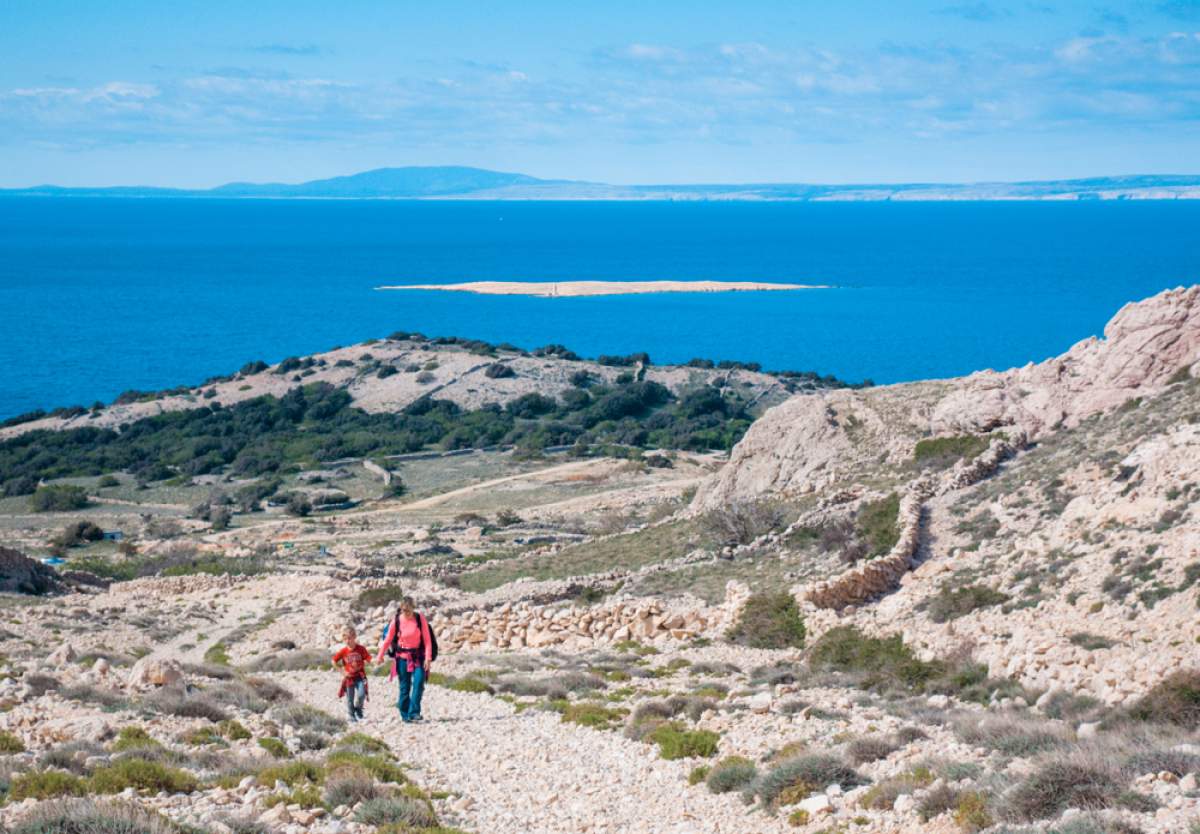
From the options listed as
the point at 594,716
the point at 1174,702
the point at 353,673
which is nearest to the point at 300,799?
the point at 353,673

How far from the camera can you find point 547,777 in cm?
1149

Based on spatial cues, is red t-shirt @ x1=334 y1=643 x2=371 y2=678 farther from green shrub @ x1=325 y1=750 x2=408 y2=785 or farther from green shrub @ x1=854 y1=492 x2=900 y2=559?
green shrub @ x1=854 y1=492 x2=900 y2=559

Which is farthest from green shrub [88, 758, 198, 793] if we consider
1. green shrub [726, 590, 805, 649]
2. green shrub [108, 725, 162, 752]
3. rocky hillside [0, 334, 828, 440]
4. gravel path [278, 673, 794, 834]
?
rocky hillside [0, 334, 828, 440]

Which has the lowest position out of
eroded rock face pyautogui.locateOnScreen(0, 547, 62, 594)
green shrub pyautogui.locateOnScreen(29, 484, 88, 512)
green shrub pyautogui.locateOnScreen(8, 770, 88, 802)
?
green shrub pyautogui.locateOnScreen(29, 484, 88, 512)

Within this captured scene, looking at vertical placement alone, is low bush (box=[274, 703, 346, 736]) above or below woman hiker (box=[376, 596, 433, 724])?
below

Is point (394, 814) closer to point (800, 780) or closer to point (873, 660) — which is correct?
point (800, 780)

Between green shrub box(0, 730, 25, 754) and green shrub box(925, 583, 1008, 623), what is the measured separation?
1110 cm

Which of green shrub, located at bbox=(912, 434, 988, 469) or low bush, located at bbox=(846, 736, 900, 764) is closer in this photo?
low bush, located at bbox=(846, 736, 900, 764)

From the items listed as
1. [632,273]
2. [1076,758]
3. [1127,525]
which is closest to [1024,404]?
[1127,525]

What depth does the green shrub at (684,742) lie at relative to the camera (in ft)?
39.1

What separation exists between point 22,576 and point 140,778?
21.2 m

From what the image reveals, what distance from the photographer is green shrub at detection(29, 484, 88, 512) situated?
155 feet

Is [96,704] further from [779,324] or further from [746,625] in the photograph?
[779,324]

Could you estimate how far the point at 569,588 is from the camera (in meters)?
24.9
